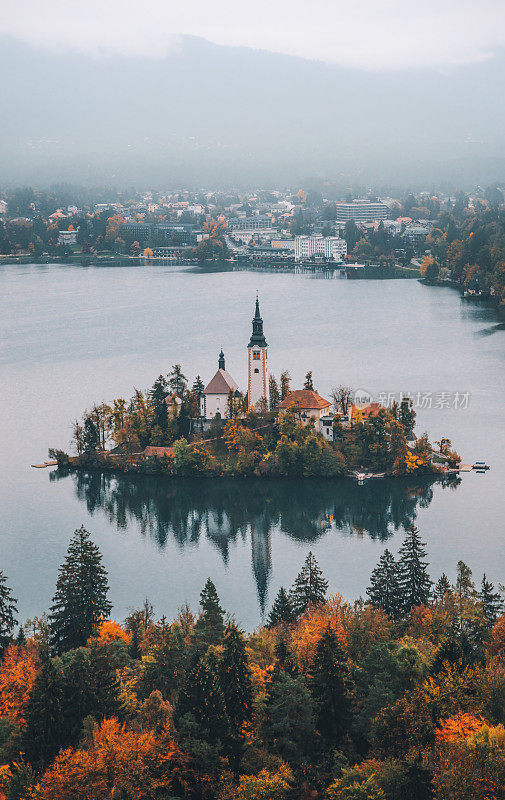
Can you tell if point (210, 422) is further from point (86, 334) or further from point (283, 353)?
point (86, 334)

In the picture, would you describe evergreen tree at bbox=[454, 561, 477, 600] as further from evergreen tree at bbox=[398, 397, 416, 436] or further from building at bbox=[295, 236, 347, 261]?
building at bbox=[295, 236, 347, 261]

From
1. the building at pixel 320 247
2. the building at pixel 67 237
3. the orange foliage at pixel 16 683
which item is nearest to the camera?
the orange foliage at pixel 16 683

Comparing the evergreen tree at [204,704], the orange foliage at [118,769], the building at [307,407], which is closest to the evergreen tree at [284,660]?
the evergreen tree at [204,704]

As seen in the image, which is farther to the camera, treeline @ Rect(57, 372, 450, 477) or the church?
the church

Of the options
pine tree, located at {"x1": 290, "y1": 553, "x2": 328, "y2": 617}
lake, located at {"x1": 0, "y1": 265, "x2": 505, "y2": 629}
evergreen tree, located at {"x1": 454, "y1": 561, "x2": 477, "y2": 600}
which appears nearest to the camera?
evergreen tree, located at {"x1": 454, "y1": 561, "x2": 477, "y2": 600}

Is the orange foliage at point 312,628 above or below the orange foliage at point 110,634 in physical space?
above

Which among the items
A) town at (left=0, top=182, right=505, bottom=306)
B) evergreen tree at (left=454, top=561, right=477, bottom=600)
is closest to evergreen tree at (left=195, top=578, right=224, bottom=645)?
evergreen tree at (left=454, top=561, right=477, bottom=600)

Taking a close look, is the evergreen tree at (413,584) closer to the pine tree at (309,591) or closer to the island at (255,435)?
the pine tree at (309,591)
